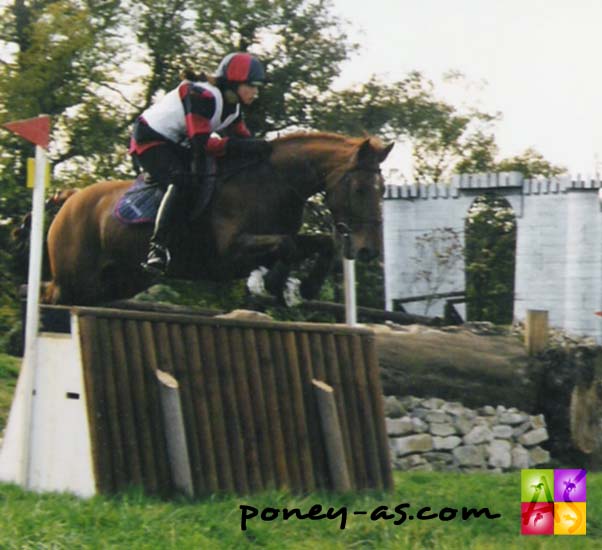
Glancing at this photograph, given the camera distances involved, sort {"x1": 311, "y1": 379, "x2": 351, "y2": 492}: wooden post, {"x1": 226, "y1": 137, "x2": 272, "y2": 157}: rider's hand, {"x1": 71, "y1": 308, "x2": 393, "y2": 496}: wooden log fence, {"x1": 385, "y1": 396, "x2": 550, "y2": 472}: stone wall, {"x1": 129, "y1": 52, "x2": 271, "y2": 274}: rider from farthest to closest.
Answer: {"x1": 385, "y1": 396, "x2": 550, "y2": 472}: stone wall
{"x1": 226, "y1": 137, "x2": 272, "y2": 157}: rider's hand
{"x1": 129, "y1": 52, "x2": 271, "y2": 274}: rider
{"x1": 311, "y1": 379, "x2": 351, "y2": 492}: wooden post
{"x1": 71, "y1": 308, "x2": 393, "y2": 496}: wooden log fence

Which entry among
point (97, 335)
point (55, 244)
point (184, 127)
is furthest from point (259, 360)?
point (55, 244)

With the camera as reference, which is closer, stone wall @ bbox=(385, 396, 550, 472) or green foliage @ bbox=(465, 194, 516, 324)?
stone wall @ bbox=(385, 396, 550, 472)

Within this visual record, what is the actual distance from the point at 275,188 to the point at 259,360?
1308 millimetres

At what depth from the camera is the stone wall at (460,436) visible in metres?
9.12

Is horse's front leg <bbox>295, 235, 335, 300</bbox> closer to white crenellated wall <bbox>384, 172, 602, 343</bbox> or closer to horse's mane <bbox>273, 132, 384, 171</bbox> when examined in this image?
horse's mane <bbox>273, 132, 384, 171</bbox>

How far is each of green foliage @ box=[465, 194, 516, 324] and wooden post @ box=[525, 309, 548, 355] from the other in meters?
4.84

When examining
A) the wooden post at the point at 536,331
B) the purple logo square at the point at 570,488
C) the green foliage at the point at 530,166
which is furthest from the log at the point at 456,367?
the green foliage at the point at 530,166

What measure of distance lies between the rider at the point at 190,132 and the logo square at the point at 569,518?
8.56 feet

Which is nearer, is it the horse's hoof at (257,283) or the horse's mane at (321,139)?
the horse's mane at (321,139)

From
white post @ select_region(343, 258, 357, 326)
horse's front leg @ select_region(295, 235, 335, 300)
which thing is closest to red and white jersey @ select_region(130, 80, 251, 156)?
horse's front leg @ select_region(295, 235, 335, 300)

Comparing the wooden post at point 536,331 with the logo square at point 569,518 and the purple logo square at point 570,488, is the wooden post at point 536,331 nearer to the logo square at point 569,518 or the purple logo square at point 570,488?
the purple logo square at point 570,488

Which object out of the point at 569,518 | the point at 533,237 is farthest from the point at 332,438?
the point at 533,237

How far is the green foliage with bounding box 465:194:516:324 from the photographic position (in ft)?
50.1

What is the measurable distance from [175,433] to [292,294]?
2066 mm
